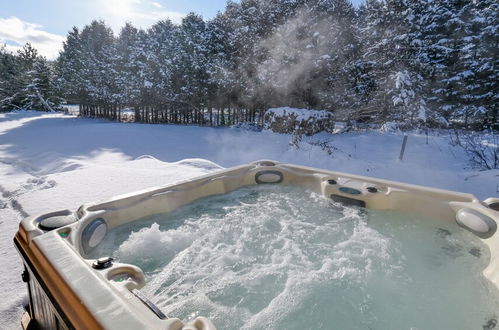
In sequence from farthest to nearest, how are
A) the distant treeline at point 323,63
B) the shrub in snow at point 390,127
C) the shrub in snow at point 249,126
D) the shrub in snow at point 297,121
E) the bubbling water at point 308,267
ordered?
the shrub in snow at point 249,126 → the distant treeline at point 323,63 → the shrub in snow at point 390,127 → the shrub in snow at point 297,121 → the bubbling water at point 308,267

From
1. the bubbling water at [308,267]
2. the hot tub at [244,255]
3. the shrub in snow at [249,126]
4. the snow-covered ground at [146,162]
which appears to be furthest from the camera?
the shrub in snow at [249,126]

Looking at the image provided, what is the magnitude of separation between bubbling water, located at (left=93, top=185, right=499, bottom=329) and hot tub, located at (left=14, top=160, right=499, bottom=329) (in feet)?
0.03

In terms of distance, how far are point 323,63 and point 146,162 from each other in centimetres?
787

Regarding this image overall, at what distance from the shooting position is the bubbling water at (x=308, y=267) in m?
1.53

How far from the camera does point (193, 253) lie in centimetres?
208

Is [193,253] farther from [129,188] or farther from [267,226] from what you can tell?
[129,188]

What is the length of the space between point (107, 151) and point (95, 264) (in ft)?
19.3

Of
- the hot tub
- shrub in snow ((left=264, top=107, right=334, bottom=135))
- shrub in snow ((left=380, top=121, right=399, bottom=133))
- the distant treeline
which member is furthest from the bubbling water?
the distant treeline

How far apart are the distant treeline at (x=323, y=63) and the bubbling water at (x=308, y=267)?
800 centimetres

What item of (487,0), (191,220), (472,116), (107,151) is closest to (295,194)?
(191,220)

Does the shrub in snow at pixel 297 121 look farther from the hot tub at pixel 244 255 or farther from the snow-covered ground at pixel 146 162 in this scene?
the hot tub at pixel 244 255

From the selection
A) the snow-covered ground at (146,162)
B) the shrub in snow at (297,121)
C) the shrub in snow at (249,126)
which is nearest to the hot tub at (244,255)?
the snow-covered ground at (146,162)

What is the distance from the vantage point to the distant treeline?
31.9 ft

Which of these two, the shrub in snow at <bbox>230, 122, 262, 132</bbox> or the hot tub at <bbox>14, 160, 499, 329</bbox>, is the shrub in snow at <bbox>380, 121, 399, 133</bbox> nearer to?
the shrub in snow at <bbox>230, 122, 262, 132</bbox>
